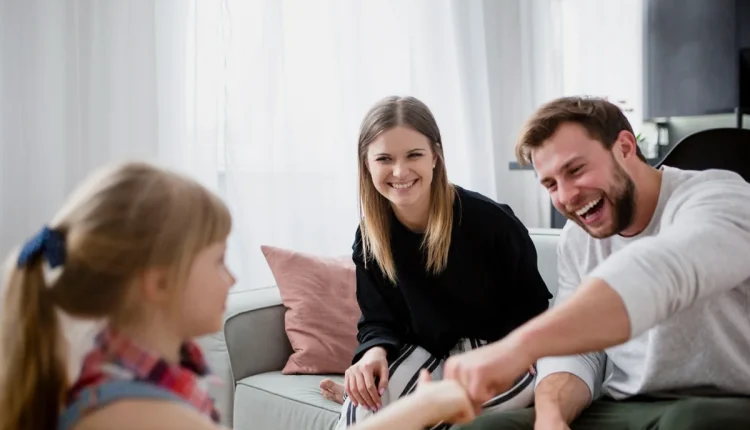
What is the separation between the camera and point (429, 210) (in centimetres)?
200

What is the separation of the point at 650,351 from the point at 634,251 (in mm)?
418

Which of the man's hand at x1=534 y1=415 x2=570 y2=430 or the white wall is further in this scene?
the white wall

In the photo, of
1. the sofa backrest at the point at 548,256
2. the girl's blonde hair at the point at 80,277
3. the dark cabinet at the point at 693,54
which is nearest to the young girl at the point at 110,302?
the girl's blonde hair at the point at 80,277

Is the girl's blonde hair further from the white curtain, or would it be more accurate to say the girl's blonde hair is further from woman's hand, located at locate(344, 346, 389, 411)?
the white curtain

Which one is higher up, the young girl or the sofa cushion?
the young girl

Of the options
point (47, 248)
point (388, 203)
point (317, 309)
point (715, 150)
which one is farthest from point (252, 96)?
point (47, 248)

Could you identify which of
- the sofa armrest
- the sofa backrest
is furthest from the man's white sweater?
the sofa armrest

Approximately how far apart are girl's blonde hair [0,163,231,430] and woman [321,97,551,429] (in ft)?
3.42

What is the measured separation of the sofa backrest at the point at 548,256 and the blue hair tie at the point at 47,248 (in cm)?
167

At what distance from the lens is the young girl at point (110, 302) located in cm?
88

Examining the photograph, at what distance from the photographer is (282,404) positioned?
2107 millimetres

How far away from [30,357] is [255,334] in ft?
4.76

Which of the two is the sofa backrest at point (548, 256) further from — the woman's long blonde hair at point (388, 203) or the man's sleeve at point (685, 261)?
the man's sleeve at point (685, 261)

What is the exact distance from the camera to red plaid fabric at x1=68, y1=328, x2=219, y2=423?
2.91 ft
